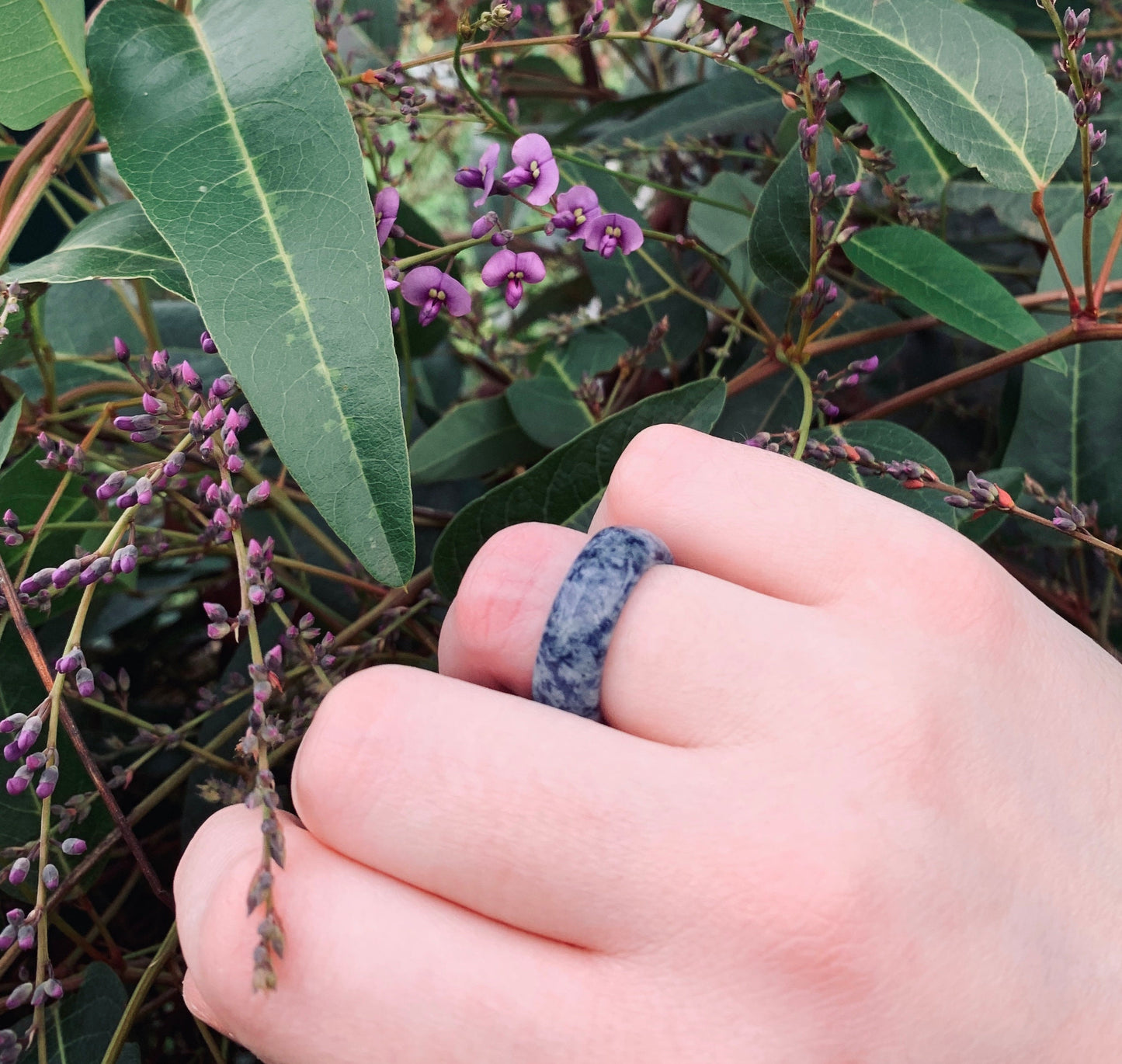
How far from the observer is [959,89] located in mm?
636

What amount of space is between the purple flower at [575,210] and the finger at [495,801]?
306mm

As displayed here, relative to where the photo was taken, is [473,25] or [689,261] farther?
[689,261]

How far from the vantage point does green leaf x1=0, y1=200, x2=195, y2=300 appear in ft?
1.58

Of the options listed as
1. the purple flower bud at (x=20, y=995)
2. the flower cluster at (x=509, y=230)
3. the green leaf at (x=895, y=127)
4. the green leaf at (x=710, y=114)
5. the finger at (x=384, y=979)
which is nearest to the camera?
the finger at (x=384, y=979)

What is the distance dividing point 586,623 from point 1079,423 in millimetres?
580

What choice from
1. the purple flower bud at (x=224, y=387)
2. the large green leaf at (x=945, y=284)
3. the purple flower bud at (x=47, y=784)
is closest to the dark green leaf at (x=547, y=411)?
the large green leaf at (x=945, y=284)

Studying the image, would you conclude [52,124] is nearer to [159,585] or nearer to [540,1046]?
[159,585]

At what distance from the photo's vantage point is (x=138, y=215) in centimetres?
54

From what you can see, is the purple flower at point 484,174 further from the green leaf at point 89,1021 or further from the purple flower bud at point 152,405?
the green leaf at point 89,1021

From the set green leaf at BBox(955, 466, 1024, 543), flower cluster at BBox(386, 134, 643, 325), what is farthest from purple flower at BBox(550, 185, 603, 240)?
green leaf at BBox(955, 466, 1024, 543)

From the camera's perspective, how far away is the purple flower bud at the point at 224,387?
449 mm

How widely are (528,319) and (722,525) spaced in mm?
820

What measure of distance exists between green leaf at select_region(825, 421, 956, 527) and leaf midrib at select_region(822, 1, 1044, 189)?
0.18 meters

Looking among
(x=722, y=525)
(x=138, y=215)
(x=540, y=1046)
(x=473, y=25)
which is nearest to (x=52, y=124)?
(x=138, y=215)
